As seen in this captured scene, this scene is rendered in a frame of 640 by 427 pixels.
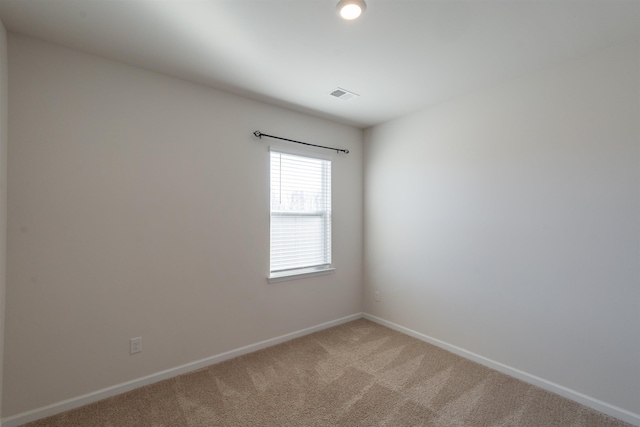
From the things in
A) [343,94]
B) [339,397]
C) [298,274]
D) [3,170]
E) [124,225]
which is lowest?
[339,397]

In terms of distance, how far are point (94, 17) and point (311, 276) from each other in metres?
2.85

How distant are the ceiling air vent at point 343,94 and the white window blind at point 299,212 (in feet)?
2.61

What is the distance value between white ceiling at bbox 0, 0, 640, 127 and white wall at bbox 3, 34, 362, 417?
30 cm

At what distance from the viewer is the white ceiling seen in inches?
68.5

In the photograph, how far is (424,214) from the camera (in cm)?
331

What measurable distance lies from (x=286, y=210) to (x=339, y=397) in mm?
1845

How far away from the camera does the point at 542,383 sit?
2.39 meters

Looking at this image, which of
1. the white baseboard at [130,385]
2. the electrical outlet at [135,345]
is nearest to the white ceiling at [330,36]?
the electrical outlet at [135,345]

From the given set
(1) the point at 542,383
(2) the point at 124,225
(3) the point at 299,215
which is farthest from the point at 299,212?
(1) the point at 542,383

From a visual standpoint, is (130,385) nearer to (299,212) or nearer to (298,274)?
(298,274)

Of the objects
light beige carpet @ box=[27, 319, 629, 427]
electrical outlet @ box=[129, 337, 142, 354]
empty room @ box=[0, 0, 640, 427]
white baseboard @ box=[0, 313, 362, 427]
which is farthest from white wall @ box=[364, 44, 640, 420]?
electrical outlet @ box=[129, 337, 142, 354]

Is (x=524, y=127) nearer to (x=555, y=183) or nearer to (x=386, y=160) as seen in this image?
(x=555, y=183)

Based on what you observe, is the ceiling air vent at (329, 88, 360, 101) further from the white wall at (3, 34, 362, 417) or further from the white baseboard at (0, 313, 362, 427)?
the white baseboard at (0, 313, 362, 427)

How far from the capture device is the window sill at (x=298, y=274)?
3156 mm
